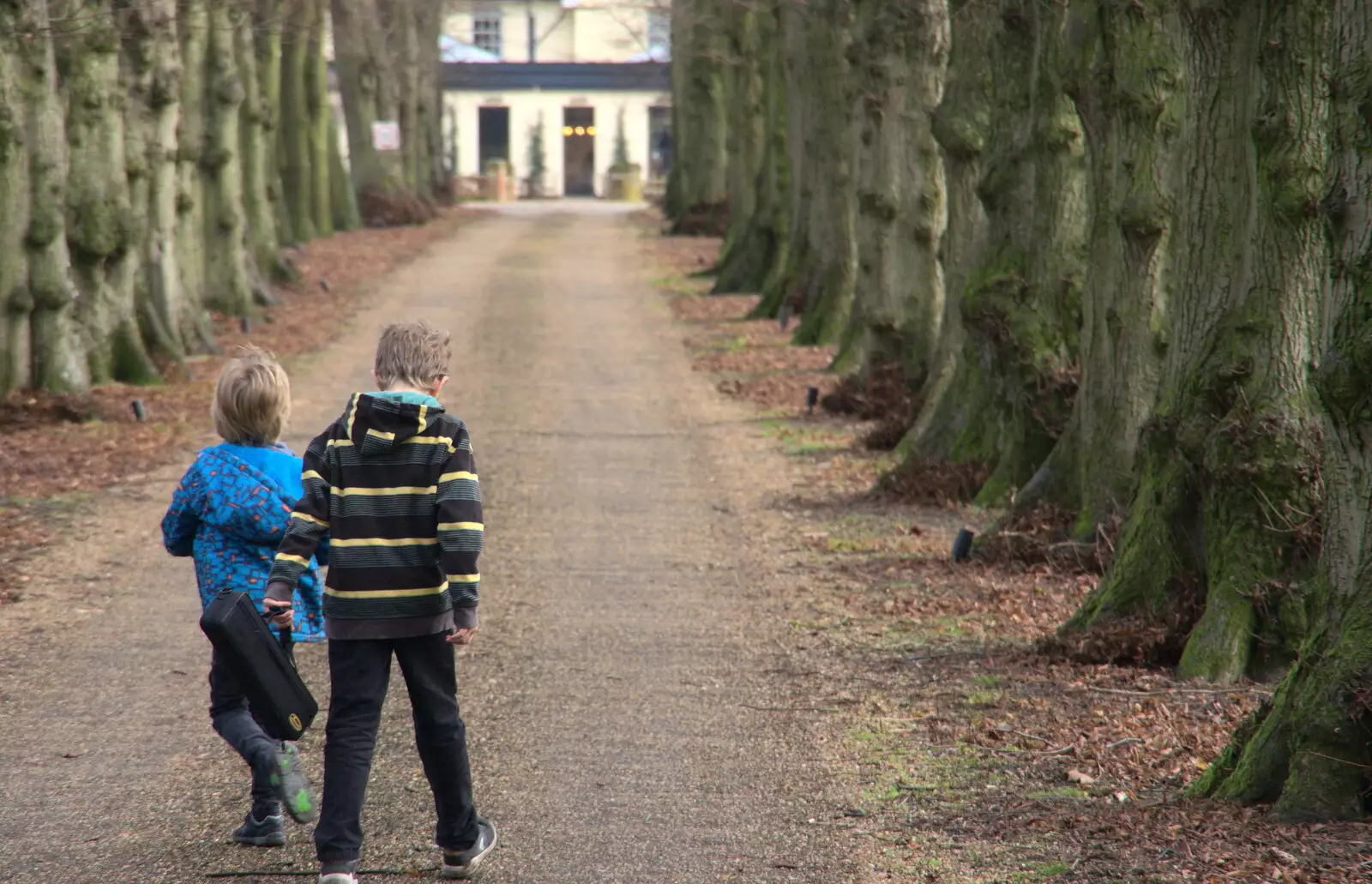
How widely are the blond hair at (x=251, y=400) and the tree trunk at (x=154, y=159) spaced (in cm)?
1281

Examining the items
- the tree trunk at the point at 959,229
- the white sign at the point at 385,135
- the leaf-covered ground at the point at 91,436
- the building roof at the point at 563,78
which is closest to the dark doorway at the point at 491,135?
the building roof at the point at 563,78

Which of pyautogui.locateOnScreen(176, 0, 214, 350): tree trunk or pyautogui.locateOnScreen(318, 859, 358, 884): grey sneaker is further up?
pyautogui.locateOnScreen(176, 0, 214, 350): tree trunk

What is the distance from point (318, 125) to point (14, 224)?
24.1m

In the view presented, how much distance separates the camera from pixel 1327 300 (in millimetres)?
5555

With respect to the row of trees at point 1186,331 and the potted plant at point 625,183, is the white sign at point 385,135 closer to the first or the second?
the potted plant at point 625,183

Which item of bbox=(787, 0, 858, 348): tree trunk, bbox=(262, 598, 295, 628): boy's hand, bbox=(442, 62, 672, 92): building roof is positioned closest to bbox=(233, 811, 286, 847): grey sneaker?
bbox=(262, 598, 295, 628): boy's hand

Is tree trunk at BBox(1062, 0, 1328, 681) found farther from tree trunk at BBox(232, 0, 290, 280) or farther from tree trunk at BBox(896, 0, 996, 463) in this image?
tree trunk at BBox(232, 0, 290, 280)

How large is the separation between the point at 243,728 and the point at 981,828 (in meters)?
2.39

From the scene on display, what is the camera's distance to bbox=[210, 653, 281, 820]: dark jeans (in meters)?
5.39

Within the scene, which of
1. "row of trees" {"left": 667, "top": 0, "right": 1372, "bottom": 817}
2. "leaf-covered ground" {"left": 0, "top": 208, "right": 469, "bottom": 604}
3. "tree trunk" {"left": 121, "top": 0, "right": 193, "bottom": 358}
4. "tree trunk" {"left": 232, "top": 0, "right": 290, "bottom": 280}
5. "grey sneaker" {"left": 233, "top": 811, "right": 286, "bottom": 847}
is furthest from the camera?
"tree trunk" {"left": 232, "top": 0, "right": 290, "bottom": 280}

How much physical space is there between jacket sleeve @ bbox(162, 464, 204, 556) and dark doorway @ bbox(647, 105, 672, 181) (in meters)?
74.8

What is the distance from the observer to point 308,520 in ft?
16.9

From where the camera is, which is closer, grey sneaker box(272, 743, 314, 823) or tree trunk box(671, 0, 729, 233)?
grey sneaker box(272, 743, 314, 823)

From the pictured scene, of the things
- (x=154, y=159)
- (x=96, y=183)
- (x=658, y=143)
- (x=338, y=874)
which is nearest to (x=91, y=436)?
(x=96, y=183)
